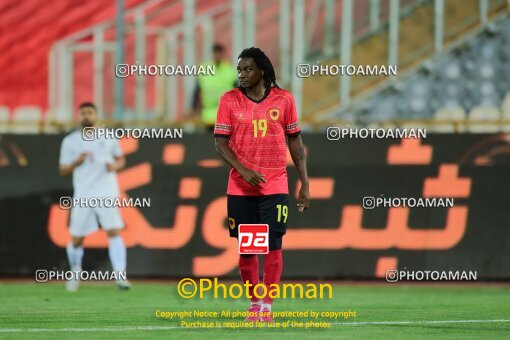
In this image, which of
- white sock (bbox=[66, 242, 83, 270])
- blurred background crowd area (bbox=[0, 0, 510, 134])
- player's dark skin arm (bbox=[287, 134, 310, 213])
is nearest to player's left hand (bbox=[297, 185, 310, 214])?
player's dark skin arm (bbox=[287, 134, 310, 213])

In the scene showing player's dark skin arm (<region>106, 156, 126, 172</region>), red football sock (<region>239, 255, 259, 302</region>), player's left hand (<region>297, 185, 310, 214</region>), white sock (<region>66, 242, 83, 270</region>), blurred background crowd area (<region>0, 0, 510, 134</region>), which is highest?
blurred background crowd area (<region>0, 0, 510, 134</region>)

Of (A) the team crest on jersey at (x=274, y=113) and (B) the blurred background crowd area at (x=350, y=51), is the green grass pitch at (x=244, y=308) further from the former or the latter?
(B) the blurred background crowd area at (x=350, y=51)

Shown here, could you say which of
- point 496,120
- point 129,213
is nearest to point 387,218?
point 496,120

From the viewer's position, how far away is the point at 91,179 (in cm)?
1382

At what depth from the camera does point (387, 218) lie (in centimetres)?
1412

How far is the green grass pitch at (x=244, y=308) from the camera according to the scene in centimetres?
900

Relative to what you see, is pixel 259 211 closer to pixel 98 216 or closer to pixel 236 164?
pixel 236 164

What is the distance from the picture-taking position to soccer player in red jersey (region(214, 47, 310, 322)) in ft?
30.7

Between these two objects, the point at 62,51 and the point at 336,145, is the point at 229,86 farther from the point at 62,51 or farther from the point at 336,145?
the point at 62,51

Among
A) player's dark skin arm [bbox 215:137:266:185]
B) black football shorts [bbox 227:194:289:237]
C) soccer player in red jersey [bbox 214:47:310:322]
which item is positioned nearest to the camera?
player's dark skin arm [bbox 215:137:266:185]

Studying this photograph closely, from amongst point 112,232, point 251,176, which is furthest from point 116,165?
point 251,176

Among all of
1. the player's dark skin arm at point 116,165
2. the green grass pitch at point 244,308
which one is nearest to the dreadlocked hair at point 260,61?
the green grass pitch at point 244,308

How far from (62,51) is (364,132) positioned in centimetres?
685

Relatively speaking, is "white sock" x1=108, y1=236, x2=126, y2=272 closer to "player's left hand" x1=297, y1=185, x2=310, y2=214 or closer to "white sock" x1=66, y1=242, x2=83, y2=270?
"white sock" x1=66, y1=242, x2=83, y2=270
